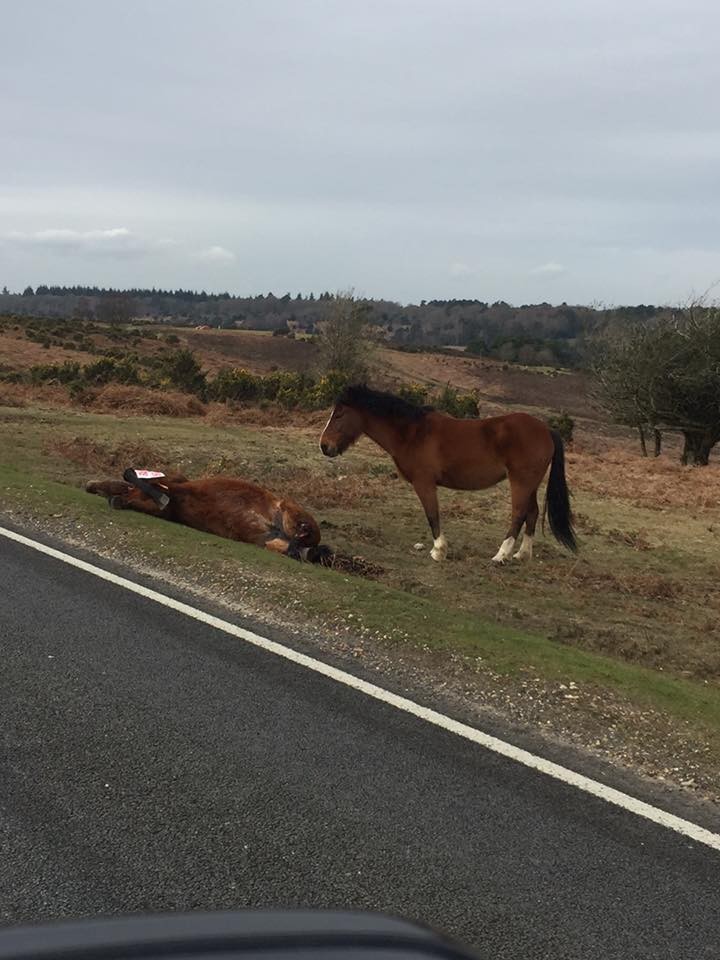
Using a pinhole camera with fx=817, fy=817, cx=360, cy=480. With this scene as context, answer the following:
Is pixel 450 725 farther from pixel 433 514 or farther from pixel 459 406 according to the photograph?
pixel 459 406

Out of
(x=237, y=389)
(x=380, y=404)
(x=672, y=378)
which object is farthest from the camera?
(x=237, y=389)

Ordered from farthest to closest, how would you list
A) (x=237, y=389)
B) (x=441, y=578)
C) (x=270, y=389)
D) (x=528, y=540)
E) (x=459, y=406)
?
1. (x=270, y=389)
2. (x=237, y=389)
3. (x=459, y=406)
4. (x=528, y=540)
5. (x=441, y=578)

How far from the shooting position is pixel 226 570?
8.23 meters

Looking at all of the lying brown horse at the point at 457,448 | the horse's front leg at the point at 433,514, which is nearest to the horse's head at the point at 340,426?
the lying brown horse at the point at 457,448

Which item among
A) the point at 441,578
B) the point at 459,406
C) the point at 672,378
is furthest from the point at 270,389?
the point at 441,578

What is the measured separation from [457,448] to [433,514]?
91 cm

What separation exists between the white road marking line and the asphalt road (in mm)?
102

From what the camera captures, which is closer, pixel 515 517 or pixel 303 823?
pixel 303 823

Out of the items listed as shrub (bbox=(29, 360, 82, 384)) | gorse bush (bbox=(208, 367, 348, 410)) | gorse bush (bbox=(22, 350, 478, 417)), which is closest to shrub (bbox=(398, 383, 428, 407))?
gorse bush (bbox=(22, 350, 478, 417))

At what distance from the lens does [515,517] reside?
420 inches

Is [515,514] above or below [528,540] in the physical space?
above

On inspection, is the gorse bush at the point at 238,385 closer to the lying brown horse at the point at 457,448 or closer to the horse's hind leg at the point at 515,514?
the lying brown horse at the point at 457,448

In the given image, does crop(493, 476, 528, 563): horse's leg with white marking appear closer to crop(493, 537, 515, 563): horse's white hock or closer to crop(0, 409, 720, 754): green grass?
crop(493, 537, 515, 563): horse's white hock

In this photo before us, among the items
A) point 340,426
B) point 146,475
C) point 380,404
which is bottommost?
point 146,475
